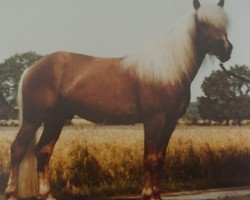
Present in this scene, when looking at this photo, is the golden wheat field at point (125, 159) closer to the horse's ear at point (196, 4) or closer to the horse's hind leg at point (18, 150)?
the horse's hind leg at point (18, 150)

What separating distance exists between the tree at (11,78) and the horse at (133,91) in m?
0.10

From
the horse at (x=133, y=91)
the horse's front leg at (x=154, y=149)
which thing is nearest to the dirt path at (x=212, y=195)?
the horse's front leg at (x=154, y=149)

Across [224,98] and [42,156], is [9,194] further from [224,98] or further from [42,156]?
[224,98]

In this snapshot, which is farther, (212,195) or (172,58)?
(212,195)

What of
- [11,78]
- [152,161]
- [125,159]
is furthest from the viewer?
[125,159]

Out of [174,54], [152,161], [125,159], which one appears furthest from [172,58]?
[125,159]

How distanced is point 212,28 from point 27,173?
2.04 meters

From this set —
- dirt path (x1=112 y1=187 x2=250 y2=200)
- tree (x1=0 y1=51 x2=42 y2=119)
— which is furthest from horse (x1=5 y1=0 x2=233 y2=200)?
dirt path (x1=112 y1=187 x2=250 y2=200)

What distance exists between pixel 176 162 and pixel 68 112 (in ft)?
3.84

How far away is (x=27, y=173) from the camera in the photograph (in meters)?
3.26

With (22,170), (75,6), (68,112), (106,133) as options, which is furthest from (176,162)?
(75,6)

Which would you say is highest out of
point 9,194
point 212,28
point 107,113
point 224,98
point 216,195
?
point 212,28

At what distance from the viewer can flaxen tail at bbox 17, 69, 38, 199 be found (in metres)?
3.24

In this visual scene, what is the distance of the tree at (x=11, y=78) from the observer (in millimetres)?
3371
